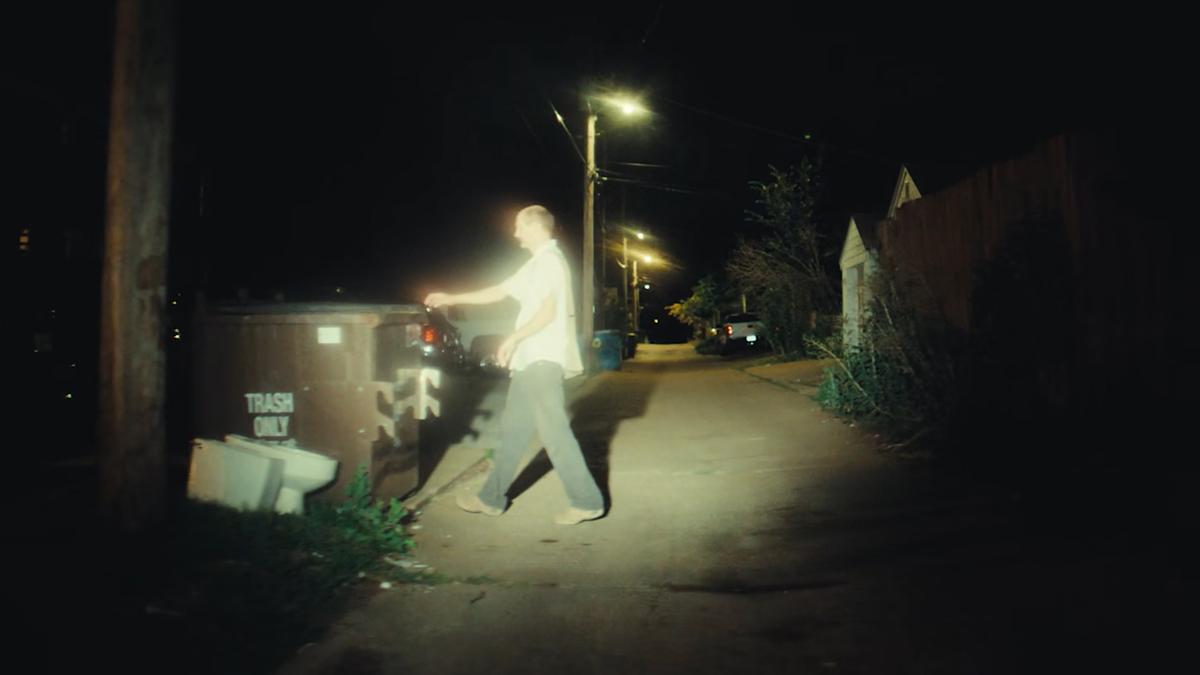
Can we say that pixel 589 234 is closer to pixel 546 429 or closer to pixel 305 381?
pixel 305 381

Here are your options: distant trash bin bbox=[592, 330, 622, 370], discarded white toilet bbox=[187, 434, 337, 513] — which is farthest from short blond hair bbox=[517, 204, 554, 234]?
distant trash bin bbox=[592, 330, 622, 370]

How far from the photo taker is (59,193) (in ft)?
31.8

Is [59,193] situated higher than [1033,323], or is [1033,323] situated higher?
[59,193]

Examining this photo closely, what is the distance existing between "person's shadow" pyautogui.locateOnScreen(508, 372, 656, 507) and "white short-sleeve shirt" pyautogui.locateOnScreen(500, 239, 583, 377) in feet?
4.10

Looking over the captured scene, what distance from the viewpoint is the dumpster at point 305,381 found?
5453 mm

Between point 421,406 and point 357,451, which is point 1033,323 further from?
point 357,451

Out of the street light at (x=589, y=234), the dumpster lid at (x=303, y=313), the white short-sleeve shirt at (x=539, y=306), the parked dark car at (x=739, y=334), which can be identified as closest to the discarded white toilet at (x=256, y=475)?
the dumpster lid at (x=303, y=313)

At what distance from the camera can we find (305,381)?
5.52 m

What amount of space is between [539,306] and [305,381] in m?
1.51

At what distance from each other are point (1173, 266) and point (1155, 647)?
369 cm

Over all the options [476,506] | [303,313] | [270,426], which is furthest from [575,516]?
[303,313]

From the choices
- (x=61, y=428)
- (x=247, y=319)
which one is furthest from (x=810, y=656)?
(x=61, y=428)

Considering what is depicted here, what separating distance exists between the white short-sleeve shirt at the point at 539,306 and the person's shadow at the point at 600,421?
1249 millimetres

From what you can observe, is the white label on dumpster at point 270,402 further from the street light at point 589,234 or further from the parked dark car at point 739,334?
the parked dark car at point 739,334
